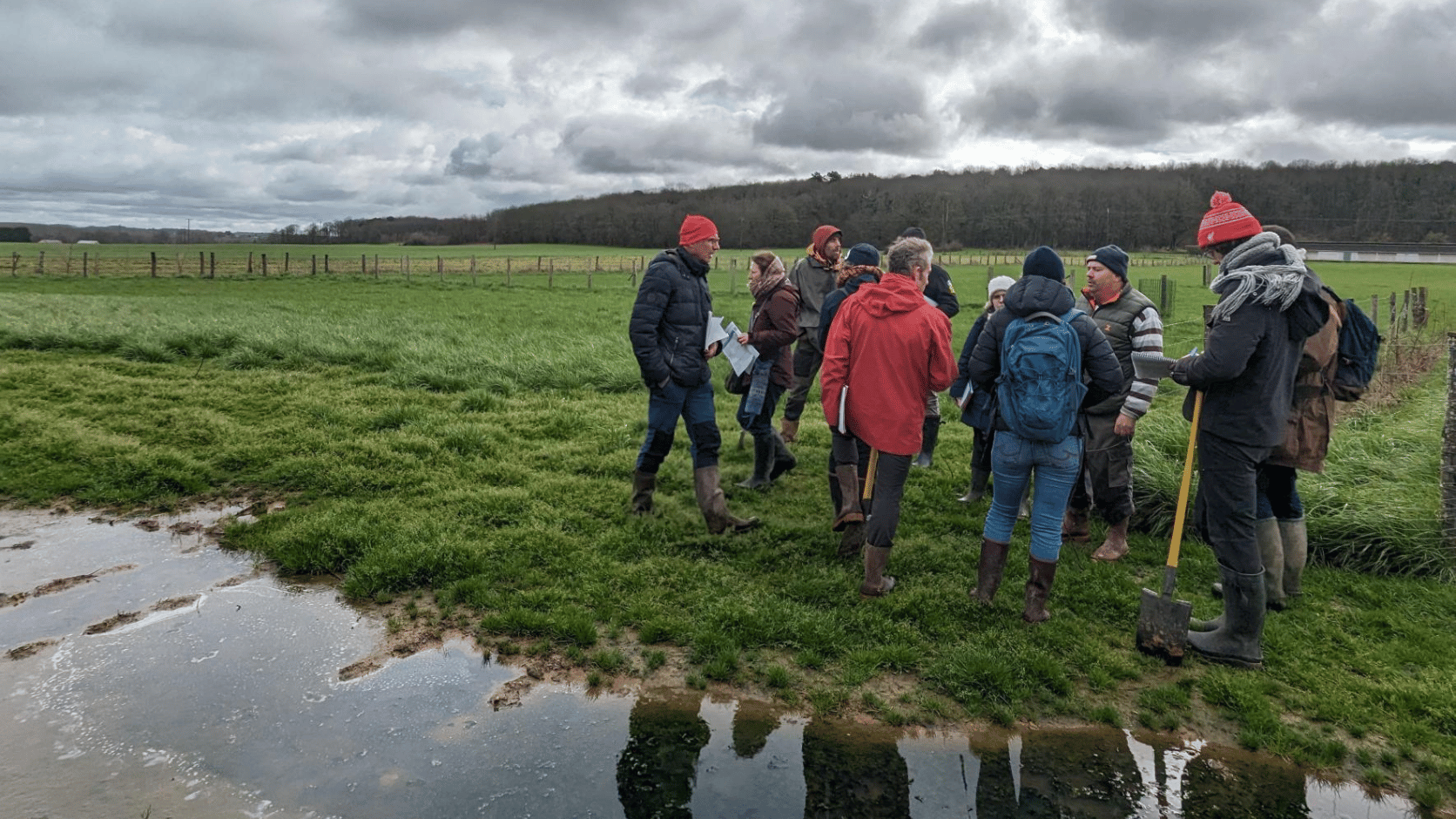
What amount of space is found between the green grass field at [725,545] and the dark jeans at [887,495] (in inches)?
16.5

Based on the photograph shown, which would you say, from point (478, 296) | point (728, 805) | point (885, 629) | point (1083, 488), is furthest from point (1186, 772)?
point (478, 296)

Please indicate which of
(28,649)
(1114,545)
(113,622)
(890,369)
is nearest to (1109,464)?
(1114,545)

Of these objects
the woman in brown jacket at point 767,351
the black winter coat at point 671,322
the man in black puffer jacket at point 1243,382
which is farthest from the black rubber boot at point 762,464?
the man in black puffer jacket at point 1243,382

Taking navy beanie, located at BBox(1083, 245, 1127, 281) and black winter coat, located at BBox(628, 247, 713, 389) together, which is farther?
black winter coat, located at BBox(628, 247, 713, 389)

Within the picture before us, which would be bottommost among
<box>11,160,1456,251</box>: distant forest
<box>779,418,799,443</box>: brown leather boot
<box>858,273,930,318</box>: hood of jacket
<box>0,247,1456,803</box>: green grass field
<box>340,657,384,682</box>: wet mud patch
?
<box>340,657,384,682</box>: wet mud patch

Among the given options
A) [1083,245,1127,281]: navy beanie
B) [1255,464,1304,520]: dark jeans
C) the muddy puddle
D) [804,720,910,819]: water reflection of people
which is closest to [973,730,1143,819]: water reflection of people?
the muddy puddle

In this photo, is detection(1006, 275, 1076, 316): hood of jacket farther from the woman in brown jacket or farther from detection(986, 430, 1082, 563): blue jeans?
the woman in brown jacket

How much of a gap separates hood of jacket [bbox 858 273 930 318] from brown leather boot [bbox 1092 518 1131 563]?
2418mm

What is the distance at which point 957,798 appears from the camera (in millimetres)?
3641

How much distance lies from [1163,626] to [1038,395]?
1474 mm

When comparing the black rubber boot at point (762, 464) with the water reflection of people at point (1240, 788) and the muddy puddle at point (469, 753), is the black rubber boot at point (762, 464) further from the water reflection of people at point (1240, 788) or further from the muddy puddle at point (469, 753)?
the water reflection of people at point (1240, 788)

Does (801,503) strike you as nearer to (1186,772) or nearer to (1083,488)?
(1083,488)

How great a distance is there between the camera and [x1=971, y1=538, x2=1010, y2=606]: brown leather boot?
5.39 meters

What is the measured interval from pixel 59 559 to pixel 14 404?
5762 millimetres
